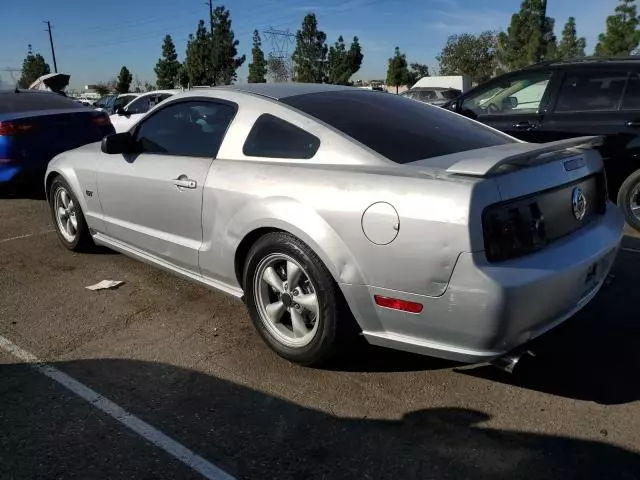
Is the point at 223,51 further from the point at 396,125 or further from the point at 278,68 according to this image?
the point at 396,125

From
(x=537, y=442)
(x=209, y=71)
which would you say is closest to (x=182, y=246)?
(x=537, y=442)

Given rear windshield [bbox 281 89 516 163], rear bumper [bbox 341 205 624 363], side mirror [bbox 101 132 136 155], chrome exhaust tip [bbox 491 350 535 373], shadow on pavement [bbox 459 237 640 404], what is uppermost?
rear windshield [bbox 281 89 516 163]

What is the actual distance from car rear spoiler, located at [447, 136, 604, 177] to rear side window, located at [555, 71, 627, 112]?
3.07 m

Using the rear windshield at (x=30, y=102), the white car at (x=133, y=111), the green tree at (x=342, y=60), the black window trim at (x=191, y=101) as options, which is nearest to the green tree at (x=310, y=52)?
the green tree at (x=342, y=60)

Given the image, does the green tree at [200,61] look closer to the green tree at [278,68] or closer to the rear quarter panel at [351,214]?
the green tree at [278,68]

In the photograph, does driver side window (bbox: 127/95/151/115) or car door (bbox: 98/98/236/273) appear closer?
car door (bbox: 98/98/236/273)

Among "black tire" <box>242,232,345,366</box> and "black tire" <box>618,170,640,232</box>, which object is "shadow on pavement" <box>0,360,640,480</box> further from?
"black tire" <box>618,170,640,232</box>

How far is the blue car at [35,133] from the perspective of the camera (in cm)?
732

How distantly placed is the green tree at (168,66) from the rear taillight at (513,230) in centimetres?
5665

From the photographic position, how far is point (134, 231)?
4215 mm

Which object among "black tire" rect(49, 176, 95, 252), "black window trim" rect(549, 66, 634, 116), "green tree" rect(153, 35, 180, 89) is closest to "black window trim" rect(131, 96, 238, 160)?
"black tire" rect(49, 176, 95, 252)

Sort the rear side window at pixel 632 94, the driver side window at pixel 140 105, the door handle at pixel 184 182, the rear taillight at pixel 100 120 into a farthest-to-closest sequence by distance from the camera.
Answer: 1. the driver side window at pixel 140 105
2. the rear taillight at pixel 100 120
3. the rear side window at pixel 632 94
4. the door handle at pixel 184 182

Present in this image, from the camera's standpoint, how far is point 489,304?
2.45 meters

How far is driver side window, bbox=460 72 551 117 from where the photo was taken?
6379mm
